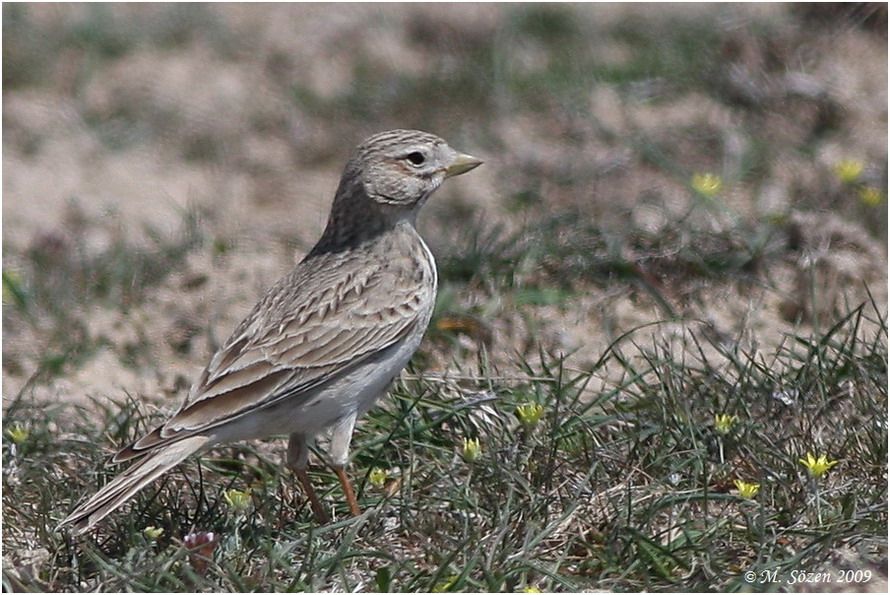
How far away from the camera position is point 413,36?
400 inches

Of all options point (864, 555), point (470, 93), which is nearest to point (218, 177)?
point (470, 93)

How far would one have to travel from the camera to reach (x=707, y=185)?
776 centimetres

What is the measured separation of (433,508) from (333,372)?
23.9 inches

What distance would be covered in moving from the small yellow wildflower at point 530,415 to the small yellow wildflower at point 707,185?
247cm

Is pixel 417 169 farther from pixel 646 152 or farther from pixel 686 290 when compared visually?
pixel 646 152

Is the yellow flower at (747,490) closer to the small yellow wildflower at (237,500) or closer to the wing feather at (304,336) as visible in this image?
the wing feather at (304,336)

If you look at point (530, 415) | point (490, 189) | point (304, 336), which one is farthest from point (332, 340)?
point (490, 189)

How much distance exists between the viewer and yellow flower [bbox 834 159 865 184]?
25.6ft

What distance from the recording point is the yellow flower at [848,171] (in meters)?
7.79

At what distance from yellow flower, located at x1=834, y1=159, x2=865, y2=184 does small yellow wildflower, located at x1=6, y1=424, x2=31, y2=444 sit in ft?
13.9

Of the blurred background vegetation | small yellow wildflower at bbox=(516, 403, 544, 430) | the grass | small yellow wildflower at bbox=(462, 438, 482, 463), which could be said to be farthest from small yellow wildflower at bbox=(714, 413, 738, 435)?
small yellow wildflower at bbox=(462, 438, 482, 463)

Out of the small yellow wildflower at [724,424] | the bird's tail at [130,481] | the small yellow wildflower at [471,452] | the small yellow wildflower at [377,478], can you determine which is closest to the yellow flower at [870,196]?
the small yellow wildflower at [724,424]

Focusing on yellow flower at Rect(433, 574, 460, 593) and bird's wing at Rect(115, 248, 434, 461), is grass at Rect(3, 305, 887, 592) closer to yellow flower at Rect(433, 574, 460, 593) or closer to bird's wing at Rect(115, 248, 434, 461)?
yellow flower at Rect(433, 574, 460, 593)

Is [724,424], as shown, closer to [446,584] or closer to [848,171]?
[446,584]
